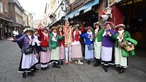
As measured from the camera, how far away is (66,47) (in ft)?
29.5

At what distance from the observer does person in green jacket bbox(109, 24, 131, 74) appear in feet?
23.2

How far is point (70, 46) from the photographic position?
9109 mm

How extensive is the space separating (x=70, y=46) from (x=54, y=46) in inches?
41.5

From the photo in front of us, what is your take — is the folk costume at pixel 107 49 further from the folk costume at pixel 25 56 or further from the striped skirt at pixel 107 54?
the folk costume at pixel 25 56

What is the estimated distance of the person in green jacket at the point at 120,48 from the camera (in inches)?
279

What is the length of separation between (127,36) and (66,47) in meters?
2.92

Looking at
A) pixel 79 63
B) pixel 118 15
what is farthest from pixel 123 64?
pixel 118 15

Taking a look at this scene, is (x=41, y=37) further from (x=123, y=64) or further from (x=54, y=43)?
(x=123, y=64)

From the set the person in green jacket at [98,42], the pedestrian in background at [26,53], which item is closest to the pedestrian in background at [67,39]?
the person in green jacket at [98,42]

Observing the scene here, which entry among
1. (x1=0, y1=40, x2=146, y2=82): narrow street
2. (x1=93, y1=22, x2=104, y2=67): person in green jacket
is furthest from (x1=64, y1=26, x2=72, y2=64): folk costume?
(x1=93, y1=22, x2=104, y2=67): person in green jacket

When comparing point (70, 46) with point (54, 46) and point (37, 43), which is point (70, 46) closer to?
point (54, 46)

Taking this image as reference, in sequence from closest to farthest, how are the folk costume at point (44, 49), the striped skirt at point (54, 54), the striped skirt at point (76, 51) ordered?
the folk costume at point (44, 49), the striped skirt at point (54, 54), the striped skirt at point (76, 51)

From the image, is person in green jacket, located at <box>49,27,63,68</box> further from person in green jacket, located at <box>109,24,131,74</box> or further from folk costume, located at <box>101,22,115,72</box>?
person in green jacket, located at <box>109,24,131,74</box>

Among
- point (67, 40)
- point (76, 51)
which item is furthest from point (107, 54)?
point (67, 40)
